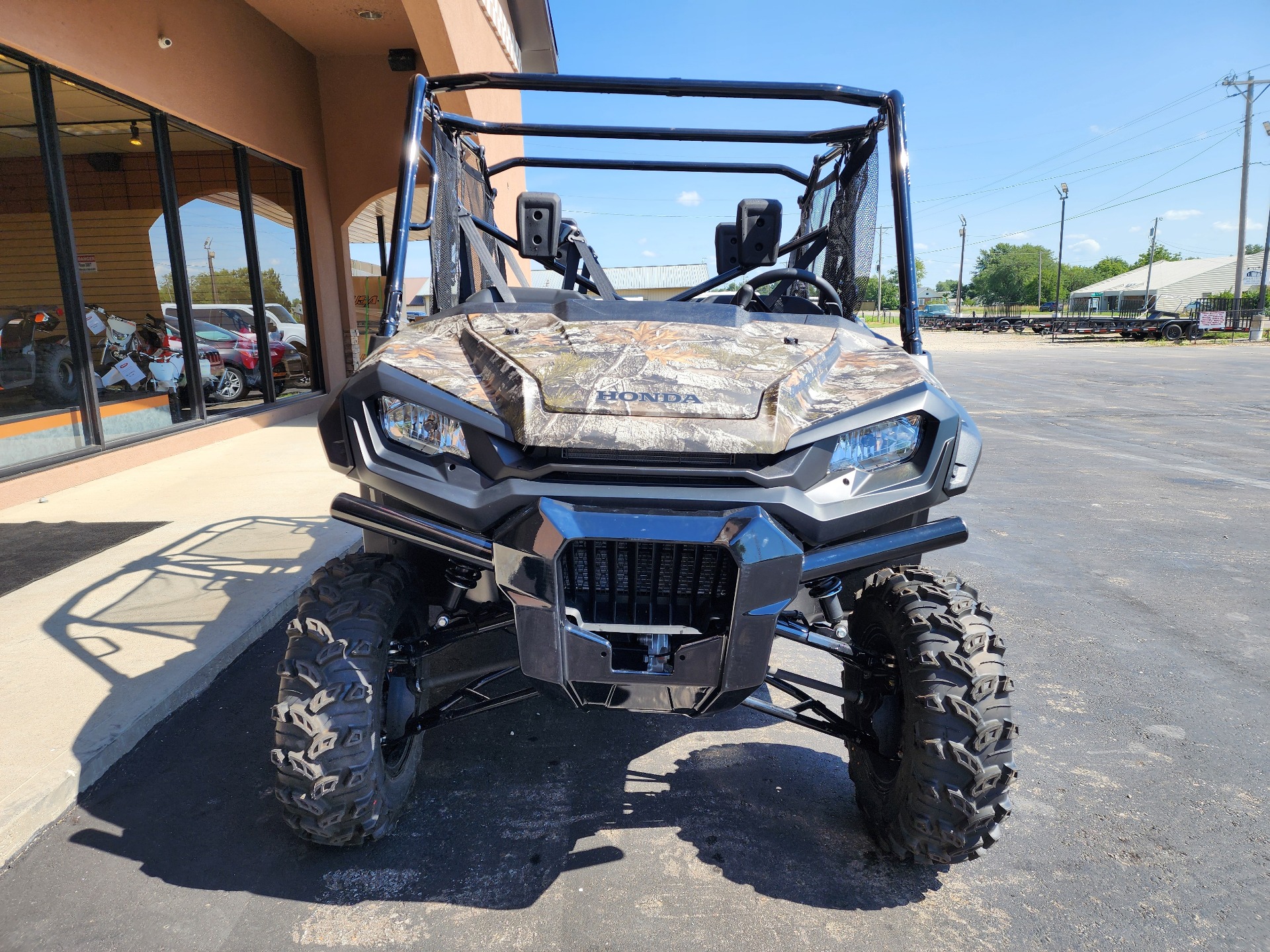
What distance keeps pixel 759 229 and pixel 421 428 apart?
1669mm

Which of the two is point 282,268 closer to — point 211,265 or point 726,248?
point 211,265

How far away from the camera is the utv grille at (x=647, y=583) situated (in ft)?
6.23

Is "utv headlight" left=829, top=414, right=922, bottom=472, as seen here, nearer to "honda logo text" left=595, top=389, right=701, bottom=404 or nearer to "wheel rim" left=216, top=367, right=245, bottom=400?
"honda logo text" left=595, top=389, right=701, bottom=404

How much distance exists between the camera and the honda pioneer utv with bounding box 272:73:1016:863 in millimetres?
1836

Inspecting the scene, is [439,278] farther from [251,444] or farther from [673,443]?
[251,444]

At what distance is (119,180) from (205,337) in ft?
6.29

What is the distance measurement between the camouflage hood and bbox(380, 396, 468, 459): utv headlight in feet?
0.27

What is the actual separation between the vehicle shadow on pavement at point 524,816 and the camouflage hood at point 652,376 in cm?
120

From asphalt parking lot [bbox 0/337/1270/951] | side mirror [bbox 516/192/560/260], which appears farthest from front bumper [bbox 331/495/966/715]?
side mirror [bbox 516/192/560/260]

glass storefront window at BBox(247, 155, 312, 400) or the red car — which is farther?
glass storefront window at BBox(247, 155, 312, 400)

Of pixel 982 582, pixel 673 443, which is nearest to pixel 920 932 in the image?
pixel 673 443

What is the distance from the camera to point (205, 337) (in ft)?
30.5

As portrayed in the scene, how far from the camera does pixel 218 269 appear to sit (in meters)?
9.73

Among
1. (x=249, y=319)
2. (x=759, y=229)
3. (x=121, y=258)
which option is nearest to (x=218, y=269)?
(x=249, y=319)
